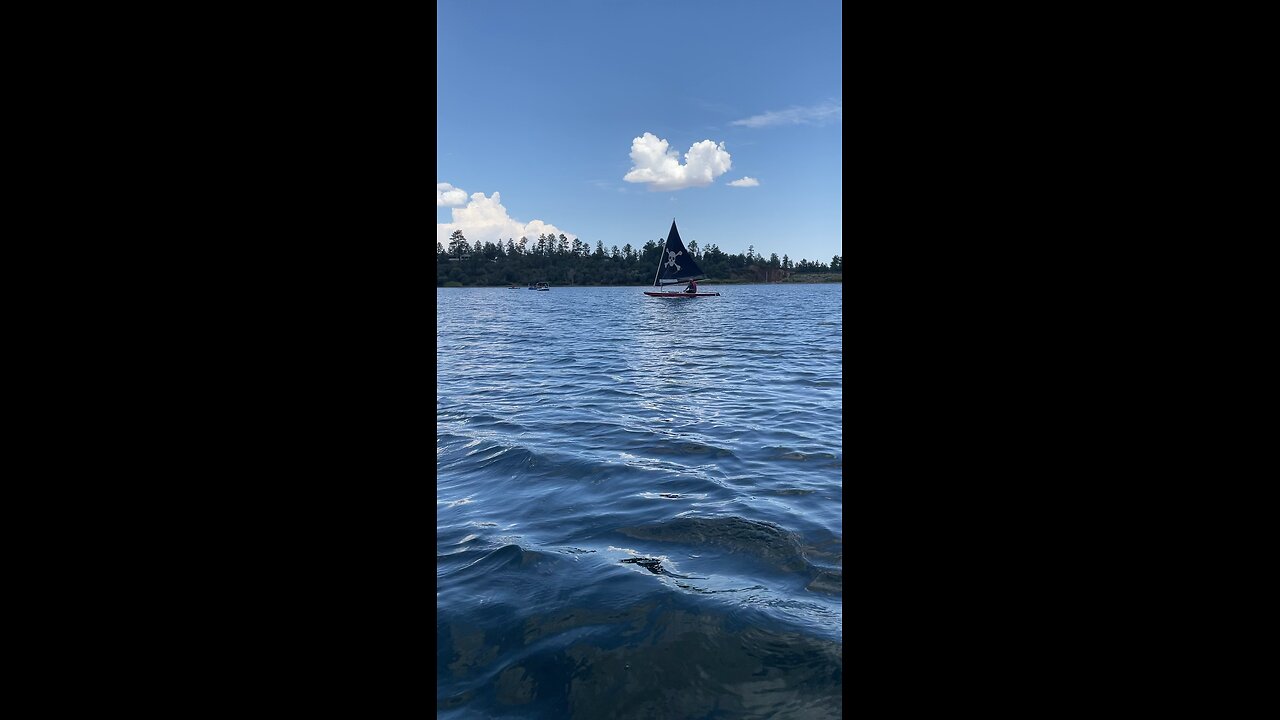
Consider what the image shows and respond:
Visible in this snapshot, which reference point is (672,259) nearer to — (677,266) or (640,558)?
(677,266)

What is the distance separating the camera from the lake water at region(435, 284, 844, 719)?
401 cm

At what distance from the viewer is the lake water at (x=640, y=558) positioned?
13.1ft

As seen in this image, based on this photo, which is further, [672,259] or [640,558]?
[672,259]

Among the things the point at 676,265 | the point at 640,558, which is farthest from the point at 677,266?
the point at 640,558

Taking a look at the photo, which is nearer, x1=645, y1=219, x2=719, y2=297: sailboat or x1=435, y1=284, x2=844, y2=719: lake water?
x1=435, y1=284, x2=844, y2=719: lake water

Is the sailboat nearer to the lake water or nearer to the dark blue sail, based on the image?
the dark blue sail

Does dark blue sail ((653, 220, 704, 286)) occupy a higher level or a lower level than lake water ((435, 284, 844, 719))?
higher

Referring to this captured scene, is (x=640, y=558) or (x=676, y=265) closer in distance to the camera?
(x=640, y=558)

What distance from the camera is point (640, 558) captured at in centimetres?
582

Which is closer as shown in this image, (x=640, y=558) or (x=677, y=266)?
(x=640, y=558)

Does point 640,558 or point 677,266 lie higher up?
point 677,266

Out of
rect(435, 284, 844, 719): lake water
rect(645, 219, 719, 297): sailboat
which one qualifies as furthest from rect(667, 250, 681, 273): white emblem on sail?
rect(435, 284, 844, 719): lake water
